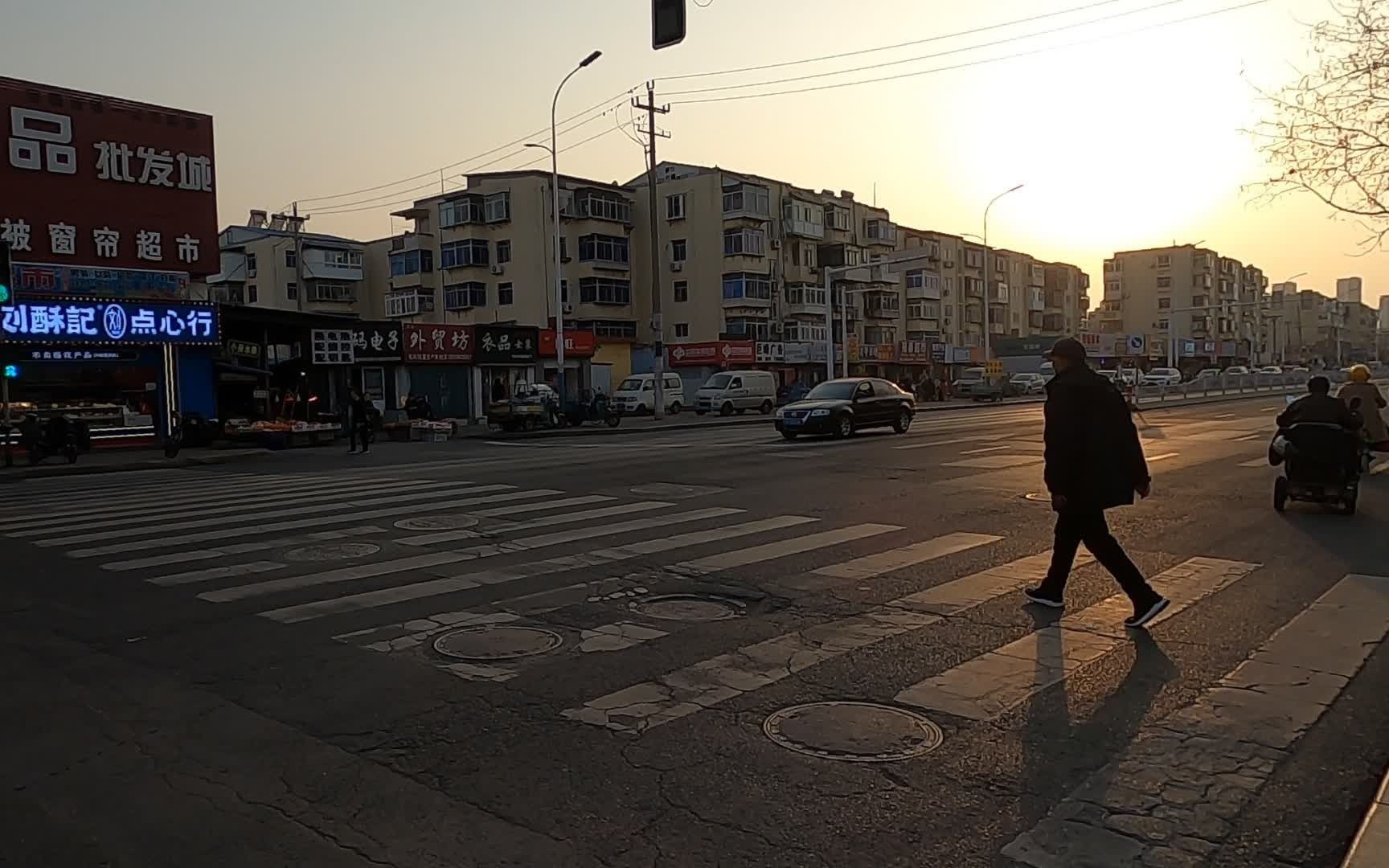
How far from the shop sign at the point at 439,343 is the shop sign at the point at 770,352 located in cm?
2330

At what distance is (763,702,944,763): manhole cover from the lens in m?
4.46

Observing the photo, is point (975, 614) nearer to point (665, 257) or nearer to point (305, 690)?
point (305, 690)

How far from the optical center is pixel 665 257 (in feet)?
224

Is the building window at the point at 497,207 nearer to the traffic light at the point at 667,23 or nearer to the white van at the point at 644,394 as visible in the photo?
the white van at the point at 644,394

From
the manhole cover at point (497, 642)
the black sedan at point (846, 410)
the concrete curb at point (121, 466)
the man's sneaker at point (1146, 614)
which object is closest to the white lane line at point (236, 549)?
the manhole cover at point (497, 642)

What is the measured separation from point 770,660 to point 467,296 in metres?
61.4

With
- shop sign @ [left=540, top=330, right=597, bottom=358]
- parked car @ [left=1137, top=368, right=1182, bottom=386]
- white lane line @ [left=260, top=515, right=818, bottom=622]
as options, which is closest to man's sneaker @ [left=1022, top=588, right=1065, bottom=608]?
white lane line @ [left=260, top=515, right=818, bottom=622]

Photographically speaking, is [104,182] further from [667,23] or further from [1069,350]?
[1069,350]

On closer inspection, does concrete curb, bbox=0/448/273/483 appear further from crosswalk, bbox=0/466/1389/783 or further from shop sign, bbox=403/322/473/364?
shop sign, bbox=403/322/473/364

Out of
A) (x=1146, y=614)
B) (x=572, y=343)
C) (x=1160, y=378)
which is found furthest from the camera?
(x=1160, y=378)


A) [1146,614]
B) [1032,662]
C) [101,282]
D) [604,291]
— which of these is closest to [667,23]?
[1146,614]

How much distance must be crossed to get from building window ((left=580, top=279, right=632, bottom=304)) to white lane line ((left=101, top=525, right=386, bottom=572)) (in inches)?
2088

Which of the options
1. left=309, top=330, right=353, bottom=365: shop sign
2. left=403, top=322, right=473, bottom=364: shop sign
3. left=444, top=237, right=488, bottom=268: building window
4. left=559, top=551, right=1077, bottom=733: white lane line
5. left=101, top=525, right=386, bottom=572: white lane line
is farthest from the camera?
left=444, top=237, right=488, bottom=268: building window

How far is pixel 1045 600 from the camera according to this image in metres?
7.07
